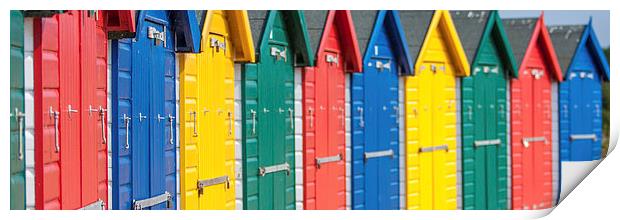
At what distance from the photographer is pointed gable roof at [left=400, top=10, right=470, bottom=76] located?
40.0 ft

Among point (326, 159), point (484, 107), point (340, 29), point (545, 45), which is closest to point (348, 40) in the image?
point (340, 29)

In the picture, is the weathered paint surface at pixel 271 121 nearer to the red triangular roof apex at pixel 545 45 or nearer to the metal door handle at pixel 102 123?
the metal door handle at pixel 102 123

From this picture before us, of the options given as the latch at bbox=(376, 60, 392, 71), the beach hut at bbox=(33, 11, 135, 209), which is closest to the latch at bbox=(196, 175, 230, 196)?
the beach hut at bbox=(33, 11, 135, 209)

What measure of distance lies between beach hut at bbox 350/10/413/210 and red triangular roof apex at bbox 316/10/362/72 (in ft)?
0.56

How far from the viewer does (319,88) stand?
34.5 feet

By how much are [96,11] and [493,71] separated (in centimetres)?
712

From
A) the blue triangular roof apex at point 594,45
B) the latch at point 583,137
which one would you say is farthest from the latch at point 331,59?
the latch at point 583,137

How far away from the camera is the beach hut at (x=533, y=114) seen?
1409cm

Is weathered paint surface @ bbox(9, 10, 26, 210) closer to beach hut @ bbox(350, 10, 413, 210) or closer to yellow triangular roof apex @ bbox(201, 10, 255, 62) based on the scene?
yellow triangular roof apex @ bbox(201, 10, 255, 62)
